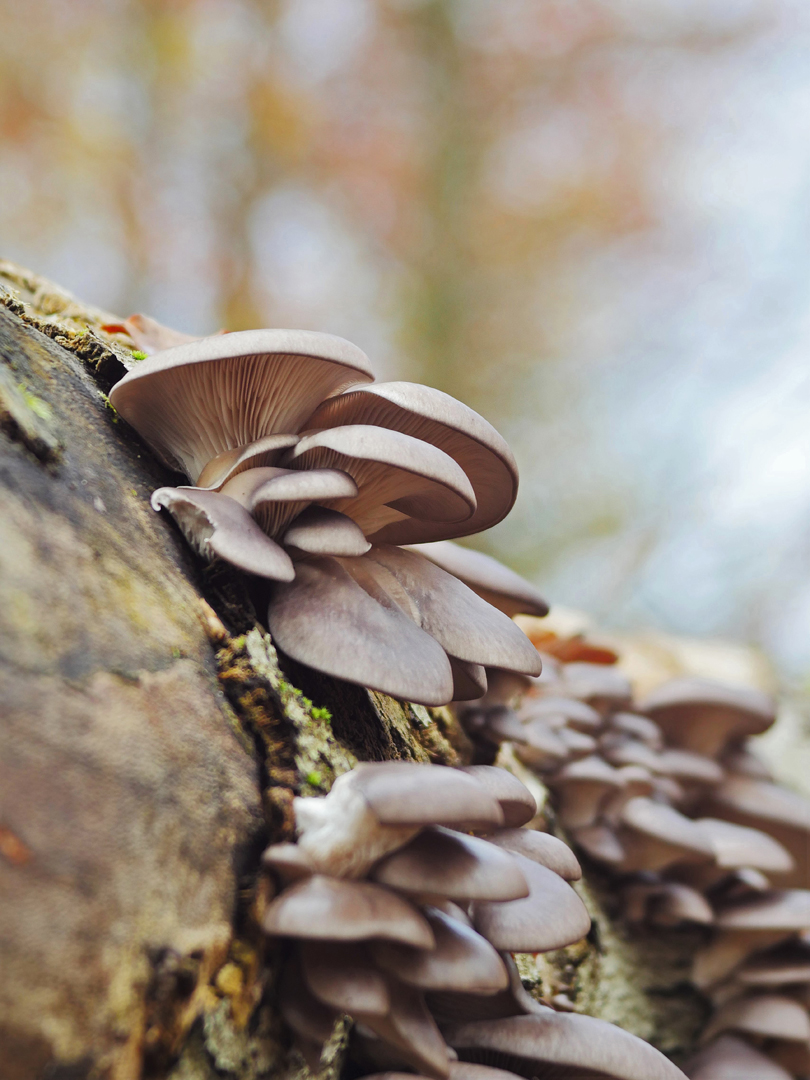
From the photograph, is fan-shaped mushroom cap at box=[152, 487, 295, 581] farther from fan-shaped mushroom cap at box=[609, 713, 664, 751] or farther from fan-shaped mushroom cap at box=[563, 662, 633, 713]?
fan-shaped mushroom cap at box=[609, 713, 664, 751]

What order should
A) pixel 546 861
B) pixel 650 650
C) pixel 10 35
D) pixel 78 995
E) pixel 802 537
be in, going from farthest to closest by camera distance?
1. pixel 802 537
2. pixel 10 35
3. pixel 650 650
4. pixel 546 861
5. pixel 78 995

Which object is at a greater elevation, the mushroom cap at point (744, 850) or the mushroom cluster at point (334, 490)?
Result: the mushroom cluster at point (334, 490)

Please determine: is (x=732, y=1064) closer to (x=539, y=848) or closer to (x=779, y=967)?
(x=779, y=967)

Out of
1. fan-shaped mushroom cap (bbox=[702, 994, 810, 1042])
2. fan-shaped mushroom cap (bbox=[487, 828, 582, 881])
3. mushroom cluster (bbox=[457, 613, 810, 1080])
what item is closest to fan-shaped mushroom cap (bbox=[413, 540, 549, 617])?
mushroom cluster (bbox=[457, 613, 810, 1080])

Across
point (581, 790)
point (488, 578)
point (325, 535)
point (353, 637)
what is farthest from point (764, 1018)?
point (325, 535)

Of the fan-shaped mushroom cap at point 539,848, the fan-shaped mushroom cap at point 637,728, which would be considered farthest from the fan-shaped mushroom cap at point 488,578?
the fan-shaped mushroom cap at point 637,728

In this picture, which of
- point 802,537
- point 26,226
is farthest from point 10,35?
point 802,537

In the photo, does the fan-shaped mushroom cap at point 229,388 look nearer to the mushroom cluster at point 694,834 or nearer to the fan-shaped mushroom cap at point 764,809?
the mushroom cluster at point 694,834

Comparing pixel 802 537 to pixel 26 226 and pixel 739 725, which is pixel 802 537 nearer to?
pixel 739 725
